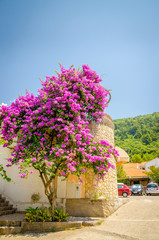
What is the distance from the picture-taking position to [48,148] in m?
8.27

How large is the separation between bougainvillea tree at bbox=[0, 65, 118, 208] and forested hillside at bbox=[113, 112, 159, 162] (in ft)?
194

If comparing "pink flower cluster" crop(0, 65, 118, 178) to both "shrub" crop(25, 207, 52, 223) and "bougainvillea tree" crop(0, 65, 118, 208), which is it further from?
"shrub" crop(25, 207, 52, 223)

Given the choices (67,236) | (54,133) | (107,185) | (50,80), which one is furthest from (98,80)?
(67,236)

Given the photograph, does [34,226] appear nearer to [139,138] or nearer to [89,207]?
[89,207]

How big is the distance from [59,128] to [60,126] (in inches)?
4.7

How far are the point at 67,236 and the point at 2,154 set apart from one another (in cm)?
658

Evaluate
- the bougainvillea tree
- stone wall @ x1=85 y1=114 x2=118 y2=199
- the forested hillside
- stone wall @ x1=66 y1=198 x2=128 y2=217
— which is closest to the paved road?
stone wall @ x1=66 y1=198 x2=128 y2=217

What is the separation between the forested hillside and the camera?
71.3m

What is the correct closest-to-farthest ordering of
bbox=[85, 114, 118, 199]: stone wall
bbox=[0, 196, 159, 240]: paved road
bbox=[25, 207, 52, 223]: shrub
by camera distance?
1. bbox=[0, 196, 159, 240]: paved road
2. bbox=[25, 207, 52, 223]: shrub
3. bbox=[85, 114, 118, 199]: stone wall

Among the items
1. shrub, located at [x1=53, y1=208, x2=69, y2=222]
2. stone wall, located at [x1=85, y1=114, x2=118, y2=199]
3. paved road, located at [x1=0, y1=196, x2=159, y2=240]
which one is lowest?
paved road, located at [x1=0, y1=196, x2=159, y2=240]

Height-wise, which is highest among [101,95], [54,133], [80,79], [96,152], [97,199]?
[80,79]

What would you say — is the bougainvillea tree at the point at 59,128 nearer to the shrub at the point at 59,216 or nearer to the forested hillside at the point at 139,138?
the shrub at the point at 59,216

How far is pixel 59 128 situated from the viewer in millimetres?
8531

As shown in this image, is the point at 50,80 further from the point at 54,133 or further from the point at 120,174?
the point at 120,174
